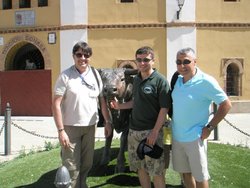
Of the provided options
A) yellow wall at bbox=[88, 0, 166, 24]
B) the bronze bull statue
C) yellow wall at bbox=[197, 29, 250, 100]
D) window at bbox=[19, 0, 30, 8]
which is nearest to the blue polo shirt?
the bronze bull statue

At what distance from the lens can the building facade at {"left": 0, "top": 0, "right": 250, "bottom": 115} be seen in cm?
1705

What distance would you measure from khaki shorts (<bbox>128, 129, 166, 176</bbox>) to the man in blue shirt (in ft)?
1.02

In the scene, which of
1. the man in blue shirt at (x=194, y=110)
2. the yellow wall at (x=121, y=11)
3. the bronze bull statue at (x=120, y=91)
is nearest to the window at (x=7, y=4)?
the yellow wall at (x=121, y=11)

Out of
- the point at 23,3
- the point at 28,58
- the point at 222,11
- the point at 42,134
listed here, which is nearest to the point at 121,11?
the point at 222,11

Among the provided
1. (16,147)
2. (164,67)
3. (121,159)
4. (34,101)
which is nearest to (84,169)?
(121,159)

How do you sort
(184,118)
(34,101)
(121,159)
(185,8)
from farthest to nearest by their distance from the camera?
(34,101)
(185,8)
(121,159)
(184,118)

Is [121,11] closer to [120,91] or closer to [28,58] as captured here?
[28,58]

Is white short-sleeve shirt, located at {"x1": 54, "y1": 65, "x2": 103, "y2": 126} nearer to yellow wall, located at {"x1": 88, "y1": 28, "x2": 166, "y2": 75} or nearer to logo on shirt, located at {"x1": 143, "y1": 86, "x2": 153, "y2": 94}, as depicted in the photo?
logo on shirt, located at {"x1": 143, "y1": 86, "x2": 153, "y2": 94}

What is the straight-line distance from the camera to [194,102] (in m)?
4.25

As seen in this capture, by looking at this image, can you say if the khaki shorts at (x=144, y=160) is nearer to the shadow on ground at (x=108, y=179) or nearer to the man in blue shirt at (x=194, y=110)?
the man in blue shirt at (x=194, y=110)

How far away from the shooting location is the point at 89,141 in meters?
5.00

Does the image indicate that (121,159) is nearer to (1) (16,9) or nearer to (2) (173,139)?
(2) (173,139)

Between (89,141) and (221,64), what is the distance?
44.2 feet

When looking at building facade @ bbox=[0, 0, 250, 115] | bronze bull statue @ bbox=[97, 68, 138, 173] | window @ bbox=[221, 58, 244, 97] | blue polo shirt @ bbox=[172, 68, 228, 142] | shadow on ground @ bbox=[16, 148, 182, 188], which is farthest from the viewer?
window @ bbox=[221, 58, 244, 97]
